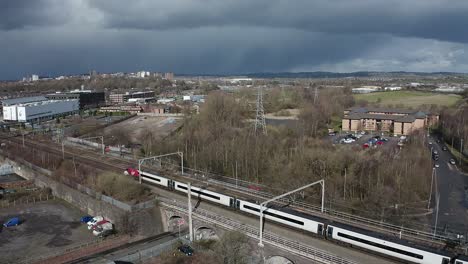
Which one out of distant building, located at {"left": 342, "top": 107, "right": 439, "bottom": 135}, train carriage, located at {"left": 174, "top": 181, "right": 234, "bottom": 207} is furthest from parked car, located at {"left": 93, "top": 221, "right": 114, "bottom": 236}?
distant building, located at {"left": 342, "top": 107, "right": 439, "bottom": 135}

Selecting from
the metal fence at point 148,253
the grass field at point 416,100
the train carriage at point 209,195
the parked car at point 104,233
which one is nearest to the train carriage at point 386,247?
the train carriage at point 209,195

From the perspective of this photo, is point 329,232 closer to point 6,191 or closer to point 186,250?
point 186,250

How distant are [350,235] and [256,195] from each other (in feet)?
28.2

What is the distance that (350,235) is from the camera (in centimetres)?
1816

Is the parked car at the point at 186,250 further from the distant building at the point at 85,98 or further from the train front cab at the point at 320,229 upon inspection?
the distant building at the point at 85,98

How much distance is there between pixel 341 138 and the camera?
5581 cm

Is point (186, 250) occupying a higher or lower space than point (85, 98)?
lower

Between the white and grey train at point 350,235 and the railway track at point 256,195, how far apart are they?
4.94ft

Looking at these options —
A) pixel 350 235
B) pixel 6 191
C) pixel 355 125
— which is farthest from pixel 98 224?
pixel 355 125

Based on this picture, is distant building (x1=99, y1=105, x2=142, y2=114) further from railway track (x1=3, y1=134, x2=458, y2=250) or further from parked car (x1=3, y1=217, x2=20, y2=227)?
parked car (x1=3, y1=217, x2=20, y2=227)

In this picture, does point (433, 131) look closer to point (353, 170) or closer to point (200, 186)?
point (353, 170)

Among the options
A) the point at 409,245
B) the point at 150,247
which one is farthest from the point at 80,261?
the point at 409,245

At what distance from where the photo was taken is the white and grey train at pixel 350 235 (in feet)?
52.5

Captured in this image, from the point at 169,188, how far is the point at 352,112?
49.2 m
